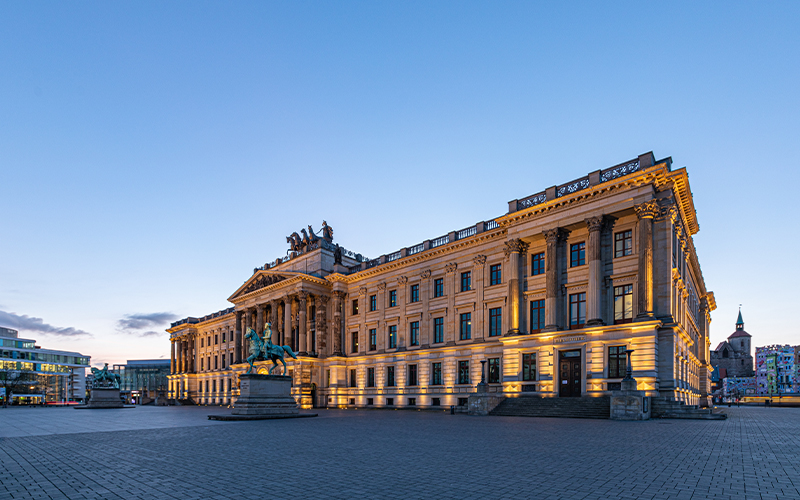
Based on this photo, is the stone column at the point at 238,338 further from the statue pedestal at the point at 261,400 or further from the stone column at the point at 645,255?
the stone column at the point at 645,255

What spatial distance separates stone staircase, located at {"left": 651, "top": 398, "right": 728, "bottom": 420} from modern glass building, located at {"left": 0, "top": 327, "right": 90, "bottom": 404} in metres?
131

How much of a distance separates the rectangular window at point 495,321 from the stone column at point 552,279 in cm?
620

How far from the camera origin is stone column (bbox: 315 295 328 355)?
61.1 metres

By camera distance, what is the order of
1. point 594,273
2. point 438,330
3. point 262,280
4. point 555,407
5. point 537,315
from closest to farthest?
point 555,407 < point 594,273 < point 537,315 < point 438,330 < point 262,280

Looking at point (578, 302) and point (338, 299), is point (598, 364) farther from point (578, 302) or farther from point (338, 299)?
point (338, 299)

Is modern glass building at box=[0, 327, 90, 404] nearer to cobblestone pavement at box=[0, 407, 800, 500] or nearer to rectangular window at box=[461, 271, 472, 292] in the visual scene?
rectangular window at box=[461, 271, 472, 292]

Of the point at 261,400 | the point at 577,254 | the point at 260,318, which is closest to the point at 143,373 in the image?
the point at 260,318

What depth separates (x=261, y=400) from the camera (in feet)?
103

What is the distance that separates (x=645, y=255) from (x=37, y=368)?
521 ft

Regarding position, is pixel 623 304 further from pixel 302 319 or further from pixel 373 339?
pixel 302 319

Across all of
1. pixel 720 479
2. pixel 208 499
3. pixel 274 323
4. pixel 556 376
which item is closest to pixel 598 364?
pixel 556 376

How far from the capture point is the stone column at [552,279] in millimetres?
38188

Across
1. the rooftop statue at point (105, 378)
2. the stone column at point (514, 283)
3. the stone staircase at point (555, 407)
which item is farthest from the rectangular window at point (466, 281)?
the rooftop statue at point (105, 378)

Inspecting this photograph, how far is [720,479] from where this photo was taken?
9914 mm
